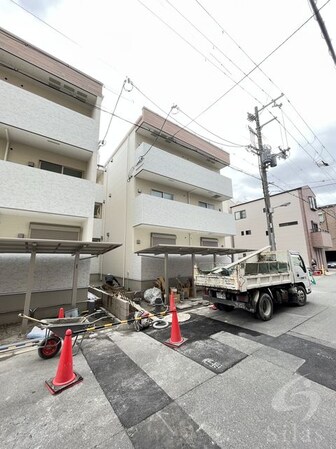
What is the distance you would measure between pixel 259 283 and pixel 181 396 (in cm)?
488

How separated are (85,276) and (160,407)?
6.07 m

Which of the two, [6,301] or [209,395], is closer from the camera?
[209,395]

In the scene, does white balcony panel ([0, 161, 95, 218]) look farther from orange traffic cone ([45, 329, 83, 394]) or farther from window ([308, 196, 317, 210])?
window ([308, 196, 317, 210])

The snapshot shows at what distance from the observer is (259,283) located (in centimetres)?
688

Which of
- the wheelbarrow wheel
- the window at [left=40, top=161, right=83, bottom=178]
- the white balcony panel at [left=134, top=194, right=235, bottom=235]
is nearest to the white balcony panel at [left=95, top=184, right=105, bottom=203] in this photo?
the white balcony panel at [left=134, top=194, right=235, bottom=235]

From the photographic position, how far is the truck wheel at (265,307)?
6.67m

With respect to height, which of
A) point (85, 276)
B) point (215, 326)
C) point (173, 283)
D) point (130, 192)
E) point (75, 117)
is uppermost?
point (75, 117)

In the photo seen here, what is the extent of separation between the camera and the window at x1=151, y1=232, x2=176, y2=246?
11.7 meters

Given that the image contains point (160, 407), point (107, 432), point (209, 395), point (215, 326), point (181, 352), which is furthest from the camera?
point (215, 326)

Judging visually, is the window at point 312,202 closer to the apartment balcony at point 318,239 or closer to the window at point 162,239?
the apartment balcony at point 318,239

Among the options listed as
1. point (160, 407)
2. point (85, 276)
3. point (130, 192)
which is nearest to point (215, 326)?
point (160, 407)

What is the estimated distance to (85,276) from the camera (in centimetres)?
796

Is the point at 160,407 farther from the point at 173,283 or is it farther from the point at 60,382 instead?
the point at 173,283

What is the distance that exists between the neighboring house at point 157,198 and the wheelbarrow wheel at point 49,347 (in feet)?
18.9
